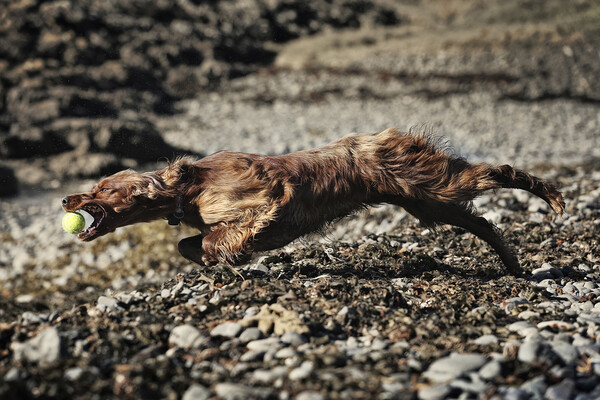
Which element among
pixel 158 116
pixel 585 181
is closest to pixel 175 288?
pixel 585 181

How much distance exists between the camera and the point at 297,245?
24.1 ft

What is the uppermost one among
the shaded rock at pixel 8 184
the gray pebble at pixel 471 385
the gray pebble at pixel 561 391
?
the gray pebble at pixel 471 385

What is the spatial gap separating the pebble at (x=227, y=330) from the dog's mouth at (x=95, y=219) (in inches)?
61.4

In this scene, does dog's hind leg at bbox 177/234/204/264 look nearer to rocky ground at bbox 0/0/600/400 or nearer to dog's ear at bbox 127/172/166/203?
rocky ground at bbox 0/0/600/400

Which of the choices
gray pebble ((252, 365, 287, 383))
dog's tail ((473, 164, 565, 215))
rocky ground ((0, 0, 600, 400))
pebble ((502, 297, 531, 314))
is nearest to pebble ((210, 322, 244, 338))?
rocky ground ((0, 0, 600, 400))

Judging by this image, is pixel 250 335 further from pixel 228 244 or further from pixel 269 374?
pixel 228 244

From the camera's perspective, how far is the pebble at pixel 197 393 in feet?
11.3

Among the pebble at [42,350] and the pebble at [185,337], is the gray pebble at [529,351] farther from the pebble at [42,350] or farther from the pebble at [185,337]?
the pebble at [42,350]

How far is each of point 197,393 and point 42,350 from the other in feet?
3.99

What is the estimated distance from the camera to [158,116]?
2188 centimetres

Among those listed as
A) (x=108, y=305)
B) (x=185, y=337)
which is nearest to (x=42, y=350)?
(x=185, y=337)

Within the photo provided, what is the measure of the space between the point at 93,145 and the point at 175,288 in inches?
480

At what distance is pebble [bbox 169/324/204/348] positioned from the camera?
4242 mm

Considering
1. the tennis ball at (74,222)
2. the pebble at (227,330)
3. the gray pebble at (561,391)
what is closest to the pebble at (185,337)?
the pebble at (227,330)
